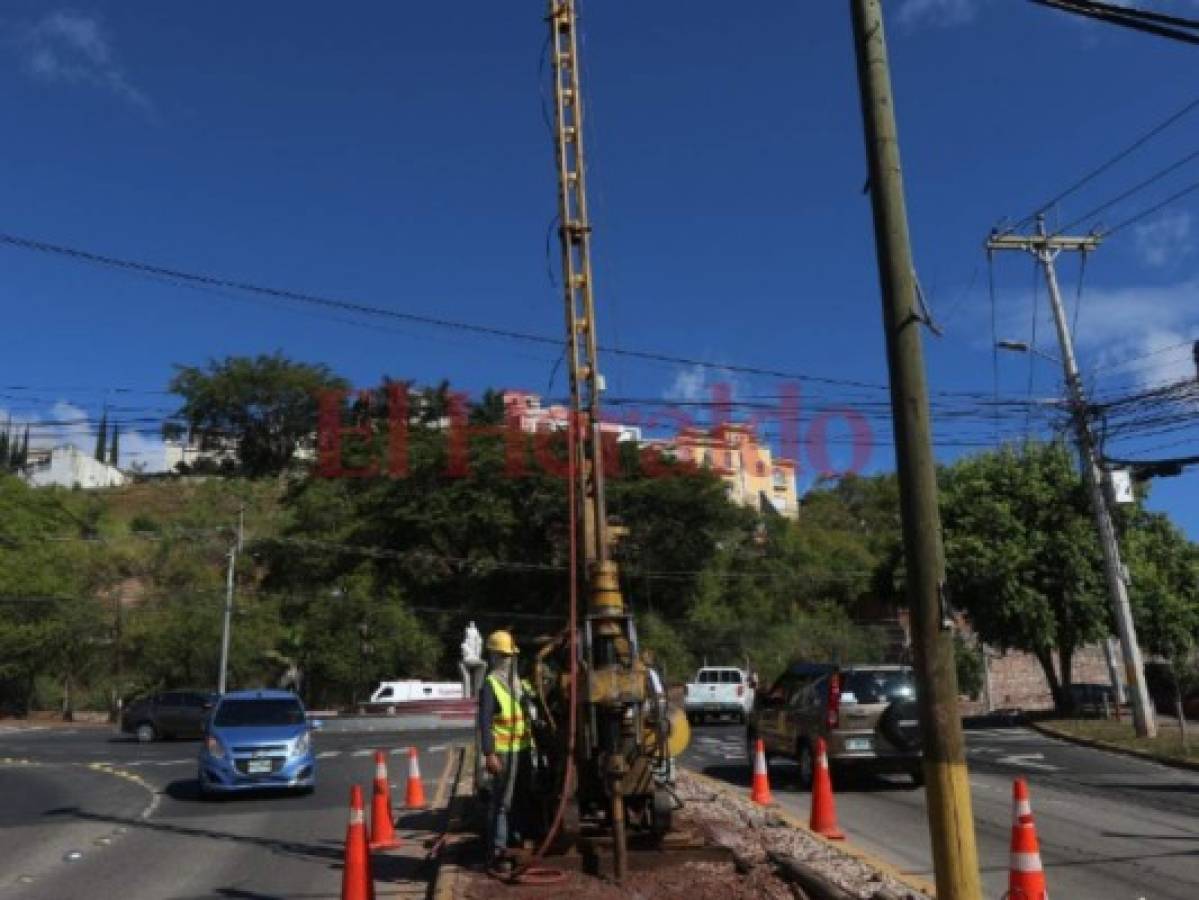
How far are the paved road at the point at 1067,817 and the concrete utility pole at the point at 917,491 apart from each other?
3.19 metres

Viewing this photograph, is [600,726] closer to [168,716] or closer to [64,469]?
[168,716]

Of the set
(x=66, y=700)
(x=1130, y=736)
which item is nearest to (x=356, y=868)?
(x=1130, y=736)

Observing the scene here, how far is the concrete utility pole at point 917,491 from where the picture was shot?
5.48 m

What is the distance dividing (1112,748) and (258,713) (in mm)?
16650

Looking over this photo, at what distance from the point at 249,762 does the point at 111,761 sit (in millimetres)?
11117

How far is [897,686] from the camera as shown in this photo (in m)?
15.8

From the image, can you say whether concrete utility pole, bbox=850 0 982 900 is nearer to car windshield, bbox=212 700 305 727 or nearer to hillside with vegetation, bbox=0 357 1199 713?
car windshield, bbox=212 700 305 727

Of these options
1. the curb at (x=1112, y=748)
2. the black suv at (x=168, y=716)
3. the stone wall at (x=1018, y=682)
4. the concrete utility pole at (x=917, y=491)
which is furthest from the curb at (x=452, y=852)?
the stone wall at (x=1018, y=682)

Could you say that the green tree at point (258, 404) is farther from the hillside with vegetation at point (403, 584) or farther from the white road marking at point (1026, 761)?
the white road marking at point (1026, 761)

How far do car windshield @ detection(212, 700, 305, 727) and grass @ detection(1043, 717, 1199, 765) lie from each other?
1484 centimetres

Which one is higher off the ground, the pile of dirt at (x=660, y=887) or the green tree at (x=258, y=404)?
the green tree at (x=258, y=404)

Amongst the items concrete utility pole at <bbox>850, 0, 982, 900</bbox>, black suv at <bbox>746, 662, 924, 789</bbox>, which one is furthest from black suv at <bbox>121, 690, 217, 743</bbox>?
concrete utility pole at <bbox>850, 0, 982, 900</bbox>

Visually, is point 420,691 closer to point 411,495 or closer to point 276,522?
point 411,495

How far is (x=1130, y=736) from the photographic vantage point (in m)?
24.1
